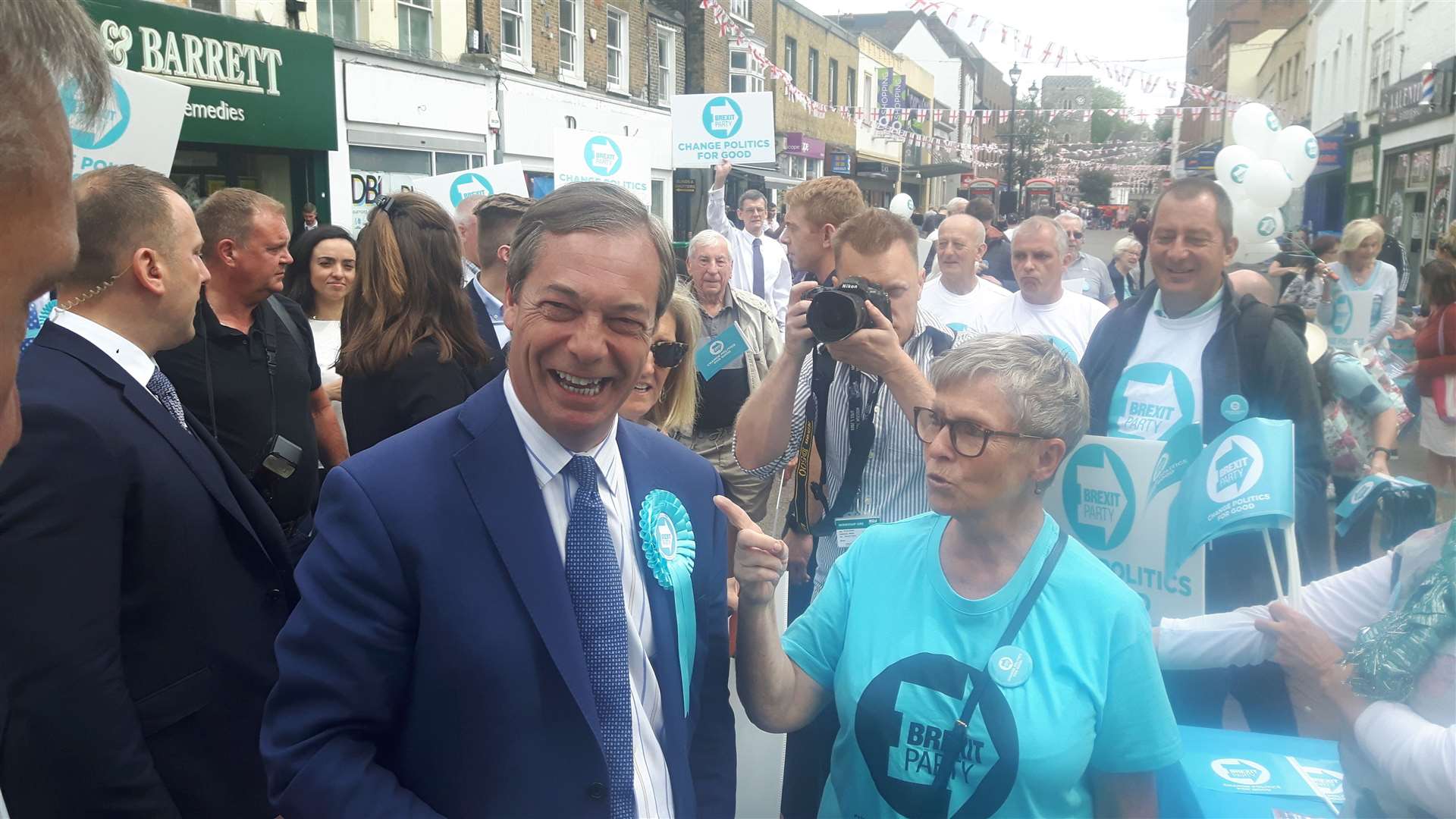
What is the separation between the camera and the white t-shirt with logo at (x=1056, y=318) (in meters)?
5.08

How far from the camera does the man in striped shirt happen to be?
3027 mm

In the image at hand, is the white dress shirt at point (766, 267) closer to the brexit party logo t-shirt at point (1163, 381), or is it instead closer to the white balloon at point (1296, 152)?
the white balloon at point (1296, 152)

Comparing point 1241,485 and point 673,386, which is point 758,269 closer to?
point 673,386

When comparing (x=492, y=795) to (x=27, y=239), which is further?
(x=492, y=795)

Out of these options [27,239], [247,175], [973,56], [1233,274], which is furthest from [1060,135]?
[27,239]

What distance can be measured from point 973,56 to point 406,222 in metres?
68.7

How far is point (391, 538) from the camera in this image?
4.69 feet

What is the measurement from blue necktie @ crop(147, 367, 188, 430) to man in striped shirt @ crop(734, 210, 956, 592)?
158 centimetres

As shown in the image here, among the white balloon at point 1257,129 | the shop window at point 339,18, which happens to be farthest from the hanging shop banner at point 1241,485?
the shop window at point 339,18

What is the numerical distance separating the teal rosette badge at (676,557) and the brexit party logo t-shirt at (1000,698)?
434 mm

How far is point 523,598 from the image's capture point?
147 centimetres

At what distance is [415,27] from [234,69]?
383 centimetres

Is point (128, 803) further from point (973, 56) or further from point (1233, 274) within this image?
point (973, 56)

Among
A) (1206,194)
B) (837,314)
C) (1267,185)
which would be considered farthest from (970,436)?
(1267,185)
